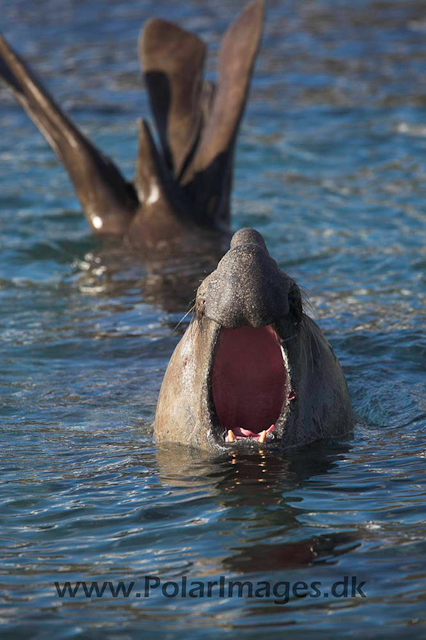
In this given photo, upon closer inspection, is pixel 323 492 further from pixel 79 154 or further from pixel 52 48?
pixel 52 48

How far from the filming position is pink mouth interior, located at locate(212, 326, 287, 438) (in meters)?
4.81

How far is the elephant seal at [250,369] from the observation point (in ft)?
14.5

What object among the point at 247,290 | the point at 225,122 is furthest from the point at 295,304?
the point at 225,122

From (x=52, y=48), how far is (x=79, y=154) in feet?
28.6

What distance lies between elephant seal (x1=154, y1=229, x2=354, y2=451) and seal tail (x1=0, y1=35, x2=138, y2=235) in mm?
3719

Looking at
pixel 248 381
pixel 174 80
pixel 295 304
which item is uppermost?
pixel 174 80

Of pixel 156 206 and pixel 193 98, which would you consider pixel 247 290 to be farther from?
pixel 193 98

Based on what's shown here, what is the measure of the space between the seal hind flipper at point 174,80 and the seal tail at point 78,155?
0.50 meters

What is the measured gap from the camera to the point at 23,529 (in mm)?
4402

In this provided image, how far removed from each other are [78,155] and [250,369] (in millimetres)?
4121

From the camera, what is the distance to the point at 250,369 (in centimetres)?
483

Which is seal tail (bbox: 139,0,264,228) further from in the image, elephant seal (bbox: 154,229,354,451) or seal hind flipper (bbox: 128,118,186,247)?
elephant seal (bbox: 154,229,354,451)

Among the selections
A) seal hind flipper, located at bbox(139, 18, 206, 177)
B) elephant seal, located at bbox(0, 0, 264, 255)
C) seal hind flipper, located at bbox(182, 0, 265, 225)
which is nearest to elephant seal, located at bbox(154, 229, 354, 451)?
elephant seal, located at bbox(0, 0, 264, 255)

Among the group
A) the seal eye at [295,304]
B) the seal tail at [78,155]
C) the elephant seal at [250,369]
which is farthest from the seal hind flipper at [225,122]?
the seal eye at [295,304]
